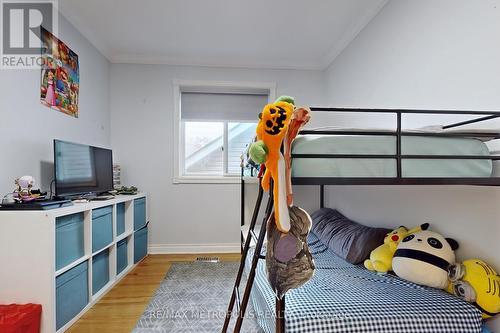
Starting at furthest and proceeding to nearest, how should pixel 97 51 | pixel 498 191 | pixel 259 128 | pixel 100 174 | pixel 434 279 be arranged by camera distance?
1. pixel 97 51
2. pixel 100 174
3. pixel 434 279
4. pixel 498 191
5. pixel 259 128

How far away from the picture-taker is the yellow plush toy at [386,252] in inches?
63.1

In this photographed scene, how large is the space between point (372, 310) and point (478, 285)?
0.52m

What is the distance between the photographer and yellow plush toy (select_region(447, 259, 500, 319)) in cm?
118

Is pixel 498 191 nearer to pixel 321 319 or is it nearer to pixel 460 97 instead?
pixel 460 97

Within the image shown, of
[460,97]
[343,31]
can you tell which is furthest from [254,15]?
[460,97]

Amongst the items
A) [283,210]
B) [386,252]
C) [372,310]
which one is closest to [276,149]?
[283,210]

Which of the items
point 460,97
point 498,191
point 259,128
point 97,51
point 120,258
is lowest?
point 120,258

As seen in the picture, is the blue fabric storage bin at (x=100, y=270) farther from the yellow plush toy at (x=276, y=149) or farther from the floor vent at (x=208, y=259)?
the yellow plush toy at (x=276, y=149)

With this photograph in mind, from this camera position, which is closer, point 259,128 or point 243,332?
point 259,128

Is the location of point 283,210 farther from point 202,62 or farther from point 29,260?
point 202,62

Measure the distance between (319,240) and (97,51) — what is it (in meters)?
3.07

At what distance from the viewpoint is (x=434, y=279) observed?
135 cm

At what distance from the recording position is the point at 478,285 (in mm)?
1210

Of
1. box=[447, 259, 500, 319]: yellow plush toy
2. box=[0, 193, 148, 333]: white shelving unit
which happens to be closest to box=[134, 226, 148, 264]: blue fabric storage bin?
box=[0, 193, 148, 333]: white shelving unit
